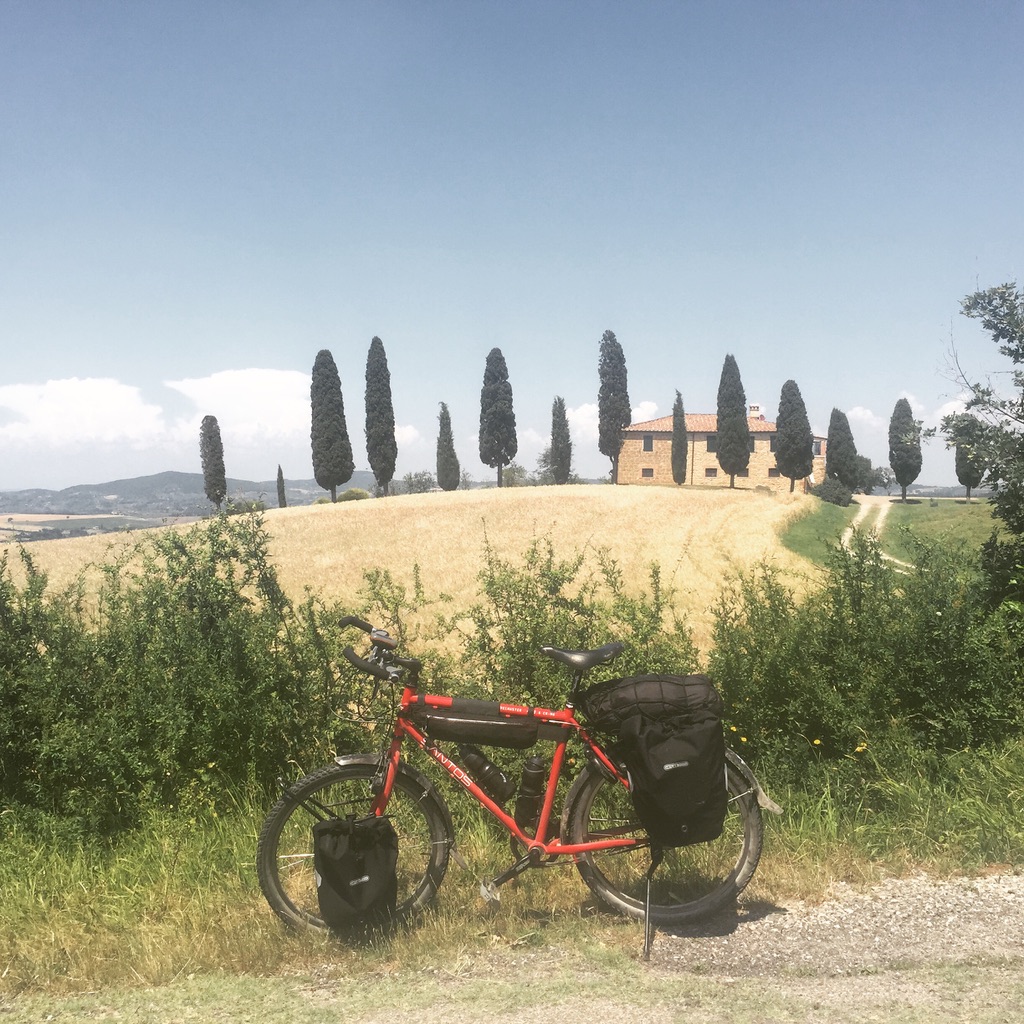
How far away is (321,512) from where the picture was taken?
53.6m

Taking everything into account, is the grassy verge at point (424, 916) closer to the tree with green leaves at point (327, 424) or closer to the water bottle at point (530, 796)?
the water bottle at point (530, 796)

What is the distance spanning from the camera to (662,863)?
468cm

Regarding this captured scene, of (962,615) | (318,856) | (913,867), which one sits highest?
(962,615)

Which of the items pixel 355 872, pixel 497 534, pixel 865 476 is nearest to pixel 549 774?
pixel 355 872

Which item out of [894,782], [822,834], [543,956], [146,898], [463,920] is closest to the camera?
[543,956]

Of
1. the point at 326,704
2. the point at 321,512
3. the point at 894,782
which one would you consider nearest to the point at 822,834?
the point at 894,782

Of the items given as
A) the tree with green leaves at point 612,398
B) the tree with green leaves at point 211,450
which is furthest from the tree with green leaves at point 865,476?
the tree with green leaves at point 211,450

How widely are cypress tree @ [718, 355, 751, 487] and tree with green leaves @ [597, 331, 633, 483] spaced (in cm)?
966

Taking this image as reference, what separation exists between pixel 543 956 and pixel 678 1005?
0.69 meters

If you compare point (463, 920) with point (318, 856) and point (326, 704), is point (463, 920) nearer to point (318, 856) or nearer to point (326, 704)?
point (318, 856)

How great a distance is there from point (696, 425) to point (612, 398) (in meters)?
17.8

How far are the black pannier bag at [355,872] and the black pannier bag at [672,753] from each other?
1222 millimetres

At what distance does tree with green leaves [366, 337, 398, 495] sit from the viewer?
220 ft

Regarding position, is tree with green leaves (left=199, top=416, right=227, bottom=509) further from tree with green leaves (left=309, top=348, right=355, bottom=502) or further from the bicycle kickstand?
the bicycle kickstand
